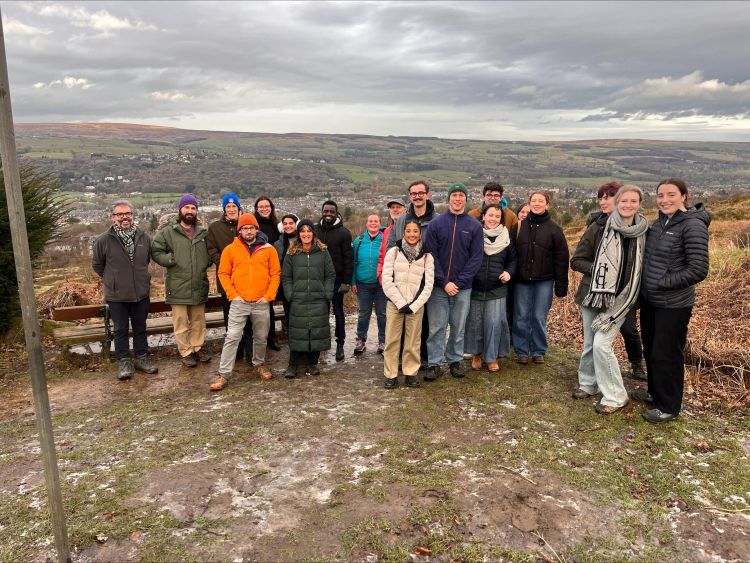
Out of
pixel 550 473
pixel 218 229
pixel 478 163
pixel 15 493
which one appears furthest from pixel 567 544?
pixel 478 163

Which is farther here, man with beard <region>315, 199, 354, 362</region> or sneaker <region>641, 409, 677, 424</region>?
man with beard <region>315, 199, 354, 362</region>

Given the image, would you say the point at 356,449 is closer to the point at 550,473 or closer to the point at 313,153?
the point at 550,473

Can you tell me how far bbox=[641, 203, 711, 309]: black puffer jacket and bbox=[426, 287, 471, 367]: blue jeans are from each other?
1909 mm

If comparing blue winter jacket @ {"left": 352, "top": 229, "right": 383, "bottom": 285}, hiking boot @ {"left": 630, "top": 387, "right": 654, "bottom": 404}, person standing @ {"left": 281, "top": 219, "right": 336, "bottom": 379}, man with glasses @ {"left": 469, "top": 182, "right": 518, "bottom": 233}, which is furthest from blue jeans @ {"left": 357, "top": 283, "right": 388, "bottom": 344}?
hiking boot @ {"left": 630, "top": 387, "right": 654, "bottom": 404}

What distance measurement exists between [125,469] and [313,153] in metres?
112

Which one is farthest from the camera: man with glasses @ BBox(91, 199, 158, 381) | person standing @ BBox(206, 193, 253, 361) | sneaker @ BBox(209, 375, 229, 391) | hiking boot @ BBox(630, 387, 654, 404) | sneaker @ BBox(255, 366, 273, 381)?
person standing @ BBox(206, 193, 253, 361)

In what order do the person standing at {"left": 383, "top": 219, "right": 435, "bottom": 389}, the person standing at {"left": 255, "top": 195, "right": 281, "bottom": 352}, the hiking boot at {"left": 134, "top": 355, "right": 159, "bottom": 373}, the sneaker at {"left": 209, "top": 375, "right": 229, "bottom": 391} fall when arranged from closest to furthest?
the person standing at {"left": 383, "top": 219, "right": 435, "bottom": 389} → the sneaker at {"left": 209, "top": 375, "right": 229, "bottom": 391} → the hiking boot at {"left": 134, "top": 355, "right": 159, "bottom": 373} → the person standing at {"left": 255, "top": 195, "right": 281, "bottom": 352}

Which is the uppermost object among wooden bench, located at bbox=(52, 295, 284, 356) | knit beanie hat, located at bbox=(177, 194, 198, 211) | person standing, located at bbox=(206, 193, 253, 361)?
knit beanie hat, located at bbox=(177, 194, 198, 211)

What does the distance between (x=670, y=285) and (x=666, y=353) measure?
2.21 feet

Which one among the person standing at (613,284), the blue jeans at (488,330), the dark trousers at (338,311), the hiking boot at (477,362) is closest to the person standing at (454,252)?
the blue jeans at (488,330)

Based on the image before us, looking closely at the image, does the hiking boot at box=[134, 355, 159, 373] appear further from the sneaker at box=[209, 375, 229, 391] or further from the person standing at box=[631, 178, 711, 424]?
the person standing at box=[631, 178, 711, 424]

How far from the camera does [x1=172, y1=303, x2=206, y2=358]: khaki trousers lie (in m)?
6.23

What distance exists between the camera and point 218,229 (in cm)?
620

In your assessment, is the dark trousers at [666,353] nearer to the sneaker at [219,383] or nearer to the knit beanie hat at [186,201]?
the sneaker at [219,383]
